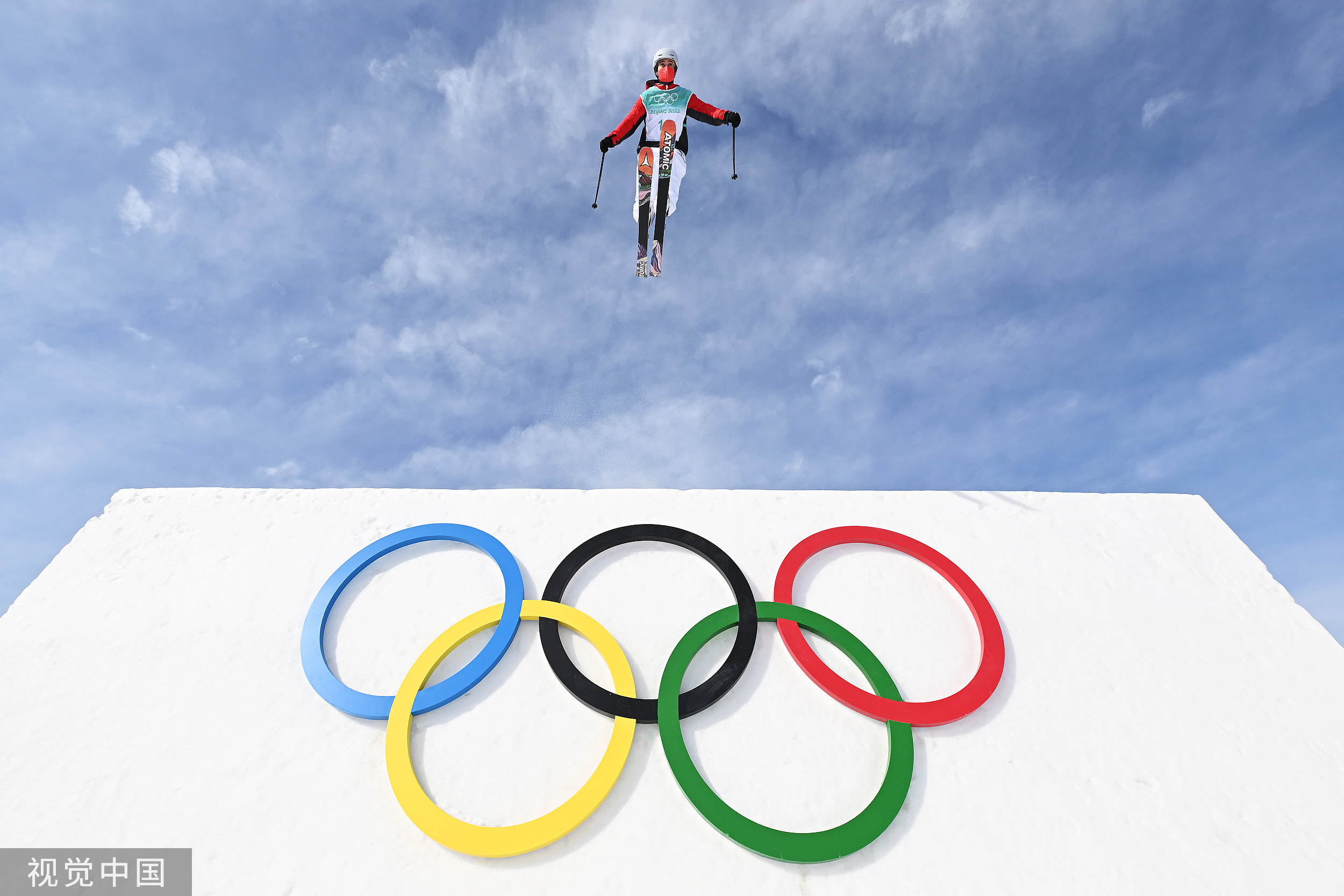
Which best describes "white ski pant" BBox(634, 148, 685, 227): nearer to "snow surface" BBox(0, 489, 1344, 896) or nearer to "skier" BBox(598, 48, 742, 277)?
"skier" BBox(598, 48, 742, 277)

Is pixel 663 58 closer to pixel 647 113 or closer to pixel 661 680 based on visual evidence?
pixel 647 113

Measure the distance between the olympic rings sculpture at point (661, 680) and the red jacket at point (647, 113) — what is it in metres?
3.28

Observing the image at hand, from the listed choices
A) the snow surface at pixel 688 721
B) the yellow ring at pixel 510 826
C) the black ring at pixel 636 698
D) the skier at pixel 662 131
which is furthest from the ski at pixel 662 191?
the yellow ring at pixel 510 826

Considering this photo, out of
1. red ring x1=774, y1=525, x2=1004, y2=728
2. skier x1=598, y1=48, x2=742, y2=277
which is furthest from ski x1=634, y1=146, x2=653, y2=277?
→ red ring x1=774, y1=525, x2=1004, y2=728

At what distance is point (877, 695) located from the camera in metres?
3.33

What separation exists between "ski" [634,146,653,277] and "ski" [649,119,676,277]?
0.21ft

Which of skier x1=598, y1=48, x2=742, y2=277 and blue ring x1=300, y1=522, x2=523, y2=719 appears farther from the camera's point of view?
skier x1=598, y1=48, x2=742, y2=277

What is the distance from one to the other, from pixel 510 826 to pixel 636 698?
83 cm

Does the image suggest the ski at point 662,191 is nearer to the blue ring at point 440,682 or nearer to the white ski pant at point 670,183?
Answer: the white ski pant at point 670,183

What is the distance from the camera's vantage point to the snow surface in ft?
9.29

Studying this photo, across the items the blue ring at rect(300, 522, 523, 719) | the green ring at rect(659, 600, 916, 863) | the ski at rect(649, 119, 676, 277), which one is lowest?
the green ring at rect(659, 600, 916, 863)

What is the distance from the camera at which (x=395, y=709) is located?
10.5 feet

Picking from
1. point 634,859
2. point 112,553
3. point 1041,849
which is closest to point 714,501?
point 634,859

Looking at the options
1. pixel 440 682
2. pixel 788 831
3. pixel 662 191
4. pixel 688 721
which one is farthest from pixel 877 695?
pixel 662 191
